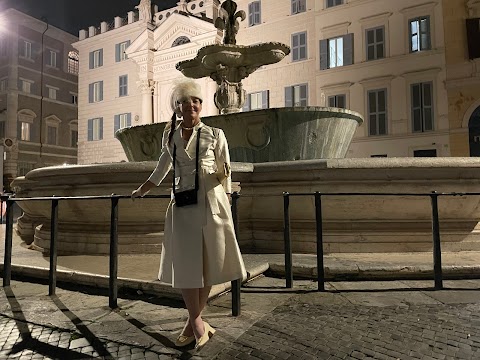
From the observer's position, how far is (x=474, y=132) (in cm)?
1877

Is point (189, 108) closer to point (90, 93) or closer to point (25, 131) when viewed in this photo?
point (90, 93)

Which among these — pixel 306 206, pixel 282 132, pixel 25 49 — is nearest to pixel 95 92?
pixel 25 49

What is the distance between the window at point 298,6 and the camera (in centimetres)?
2331

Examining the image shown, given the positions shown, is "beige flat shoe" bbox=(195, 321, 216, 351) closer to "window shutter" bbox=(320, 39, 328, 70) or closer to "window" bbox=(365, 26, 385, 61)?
"window" bbox=(365, 26, 385, 61)

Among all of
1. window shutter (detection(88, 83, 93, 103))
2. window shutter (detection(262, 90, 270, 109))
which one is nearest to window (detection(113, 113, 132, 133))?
window shutter (detection(88, 83, 93, 103))

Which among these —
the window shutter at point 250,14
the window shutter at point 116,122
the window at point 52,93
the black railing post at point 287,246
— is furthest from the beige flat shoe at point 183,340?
the window at point 52,93

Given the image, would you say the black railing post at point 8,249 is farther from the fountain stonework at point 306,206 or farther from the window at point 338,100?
the window at point 338,100

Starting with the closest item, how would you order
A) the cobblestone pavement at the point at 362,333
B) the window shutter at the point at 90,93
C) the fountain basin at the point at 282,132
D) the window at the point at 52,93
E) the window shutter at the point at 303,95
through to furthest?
the cobblestone pavement at the point at 362,333, the fountain basin at the point at 282,132, the window shutter at the point at 303,95, the window shutter at the point at 90,93, the window at the point at 52,93

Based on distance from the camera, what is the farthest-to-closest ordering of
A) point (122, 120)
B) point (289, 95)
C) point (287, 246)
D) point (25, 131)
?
point (25, 131), point (122, 120), point (289, 95), point (287, 246)

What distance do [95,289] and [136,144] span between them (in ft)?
14.8

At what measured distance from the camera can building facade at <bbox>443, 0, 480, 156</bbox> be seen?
61.5 feet

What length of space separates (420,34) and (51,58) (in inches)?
1181

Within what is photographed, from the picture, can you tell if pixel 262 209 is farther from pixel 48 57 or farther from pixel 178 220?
pixel 48 57

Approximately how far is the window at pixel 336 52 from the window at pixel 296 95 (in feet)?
4.93
